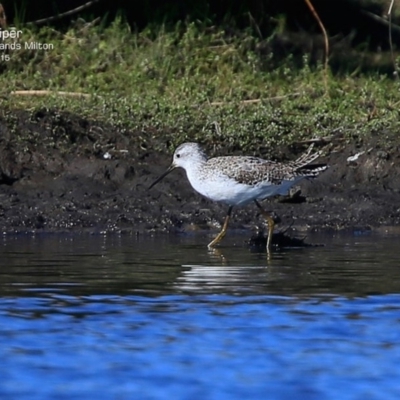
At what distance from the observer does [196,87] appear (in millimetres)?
16734

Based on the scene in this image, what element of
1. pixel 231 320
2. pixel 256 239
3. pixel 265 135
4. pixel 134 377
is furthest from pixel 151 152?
pixel 134 377

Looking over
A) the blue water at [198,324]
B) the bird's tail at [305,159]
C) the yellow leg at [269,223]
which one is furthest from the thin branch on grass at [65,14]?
the blue water at [198,324]

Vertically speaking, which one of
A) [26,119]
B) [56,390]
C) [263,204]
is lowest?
[56,390]

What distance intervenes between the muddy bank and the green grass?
1.03 feet

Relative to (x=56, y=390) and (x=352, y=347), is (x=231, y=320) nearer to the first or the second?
(x=352, y=347)

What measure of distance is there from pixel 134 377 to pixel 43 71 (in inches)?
414

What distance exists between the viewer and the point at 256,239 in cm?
1228

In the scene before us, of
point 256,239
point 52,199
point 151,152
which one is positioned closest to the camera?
point 256,239

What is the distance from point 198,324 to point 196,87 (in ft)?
28.8

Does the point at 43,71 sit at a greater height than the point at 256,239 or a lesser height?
greater

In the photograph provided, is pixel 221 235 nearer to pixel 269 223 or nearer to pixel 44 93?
pixel 269 223

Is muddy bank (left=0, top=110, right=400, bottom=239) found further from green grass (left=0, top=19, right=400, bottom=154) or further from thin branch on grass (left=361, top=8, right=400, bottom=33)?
thin branch on grass (left=361, top=8, right=400, bottom=33)

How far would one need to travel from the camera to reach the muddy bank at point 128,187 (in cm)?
1337

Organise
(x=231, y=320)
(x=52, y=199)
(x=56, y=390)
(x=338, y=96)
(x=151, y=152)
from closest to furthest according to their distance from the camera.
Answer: (x=56, y=390) < (x=231, y=320) < (x=52, y=199) < (x=151, y=152) < (x=338, y=96)
